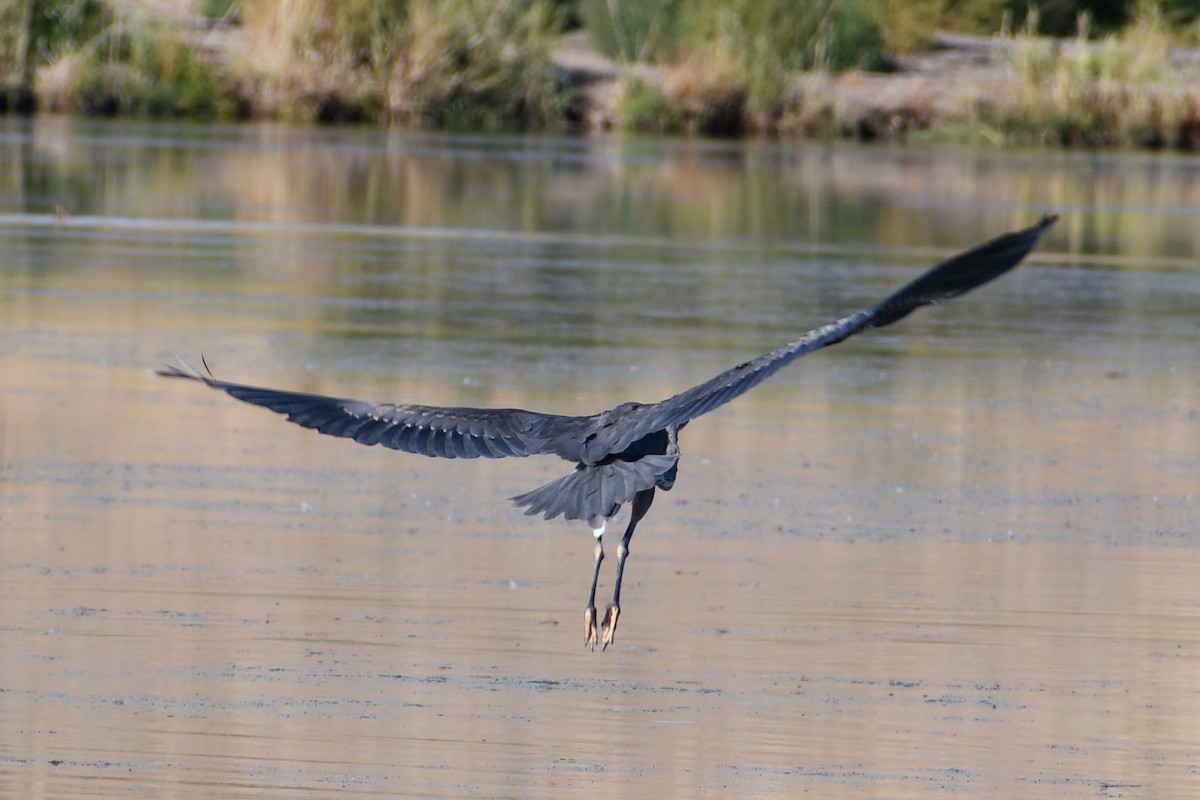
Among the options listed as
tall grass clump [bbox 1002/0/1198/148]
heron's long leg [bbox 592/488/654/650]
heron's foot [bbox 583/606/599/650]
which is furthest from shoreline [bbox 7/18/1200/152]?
heron's foot [bbox 583/606/599/650]

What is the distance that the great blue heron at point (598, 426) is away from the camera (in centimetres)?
526

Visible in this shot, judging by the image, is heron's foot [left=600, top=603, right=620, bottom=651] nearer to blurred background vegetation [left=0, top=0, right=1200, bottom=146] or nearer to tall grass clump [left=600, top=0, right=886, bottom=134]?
blurred background vegetation [left=0, top=0, right=1200, bottom=146]

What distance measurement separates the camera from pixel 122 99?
36656 mm

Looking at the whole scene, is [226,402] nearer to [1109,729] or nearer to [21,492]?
[21,492]

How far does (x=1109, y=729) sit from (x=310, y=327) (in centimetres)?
772

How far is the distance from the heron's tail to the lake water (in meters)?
0.60

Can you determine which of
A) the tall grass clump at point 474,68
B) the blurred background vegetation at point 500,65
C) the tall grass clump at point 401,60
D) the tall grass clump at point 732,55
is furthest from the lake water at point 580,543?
the tall grass clump at point 732,55

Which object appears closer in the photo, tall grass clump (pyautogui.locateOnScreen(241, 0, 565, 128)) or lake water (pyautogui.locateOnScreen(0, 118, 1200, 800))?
lake water (pyautogui.locateOnScreen(0, 118, 1200, 800))

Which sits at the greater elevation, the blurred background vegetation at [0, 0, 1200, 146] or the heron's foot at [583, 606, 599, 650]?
the blurred background vegetation at [0, 0, 1200, 146]

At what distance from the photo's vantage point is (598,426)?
19.9 ft

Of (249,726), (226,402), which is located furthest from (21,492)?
(249,726)

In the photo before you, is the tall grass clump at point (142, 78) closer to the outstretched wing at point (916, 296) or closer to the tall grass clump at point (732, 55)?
the tall grass clump at point (732, 55)

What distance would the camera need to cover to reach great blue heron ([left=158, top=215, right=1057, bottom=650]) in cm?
526

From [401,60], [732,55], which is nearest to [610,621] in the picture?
[401,60]
